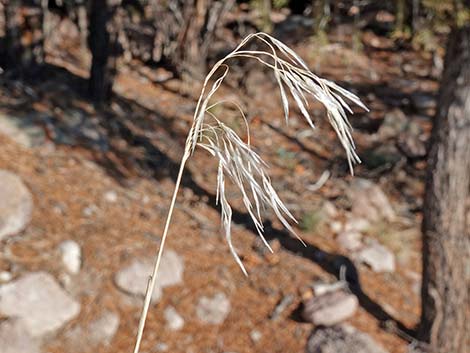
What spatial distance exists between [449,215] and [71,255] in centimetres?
255

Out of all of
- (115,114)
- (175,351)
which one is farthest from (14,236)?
(115,114)

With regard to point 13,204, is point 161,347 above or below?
below

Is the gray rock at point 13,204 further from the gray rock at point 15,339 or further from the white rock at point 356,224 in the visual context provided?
the white rock at point 356,224

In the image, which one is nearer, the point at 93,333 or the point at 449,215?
the point at 93,333

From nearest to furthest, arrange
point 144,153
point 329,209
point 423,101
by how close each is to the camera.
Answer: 1. point 144,153
2. point 329,209
3. point 423,101

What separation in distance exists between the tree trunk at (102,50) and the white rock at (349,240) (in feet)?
8.97

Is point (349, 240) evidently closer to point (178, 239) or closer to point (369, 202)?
point (369, 202)

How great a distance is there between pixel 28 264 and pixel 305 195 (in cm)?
318

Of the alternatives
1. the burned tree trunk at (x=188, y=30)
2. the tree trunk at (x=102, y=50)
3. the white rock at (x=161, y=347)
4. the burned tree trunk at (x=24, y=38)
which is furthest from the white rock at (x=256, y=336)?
the burned tree trunk at (x=188, y=30)

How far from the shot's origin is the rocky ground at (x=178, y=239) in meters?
4.34

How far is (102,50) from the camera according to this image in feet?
21.6

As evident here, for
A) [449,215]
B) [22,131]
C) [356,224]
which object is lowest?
[356,224]

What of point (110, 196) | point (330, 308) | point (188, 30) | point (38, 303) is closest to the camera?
point (38, 303)

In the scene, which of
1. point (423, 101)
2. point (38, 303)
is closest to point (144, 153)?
point (38, 303)
